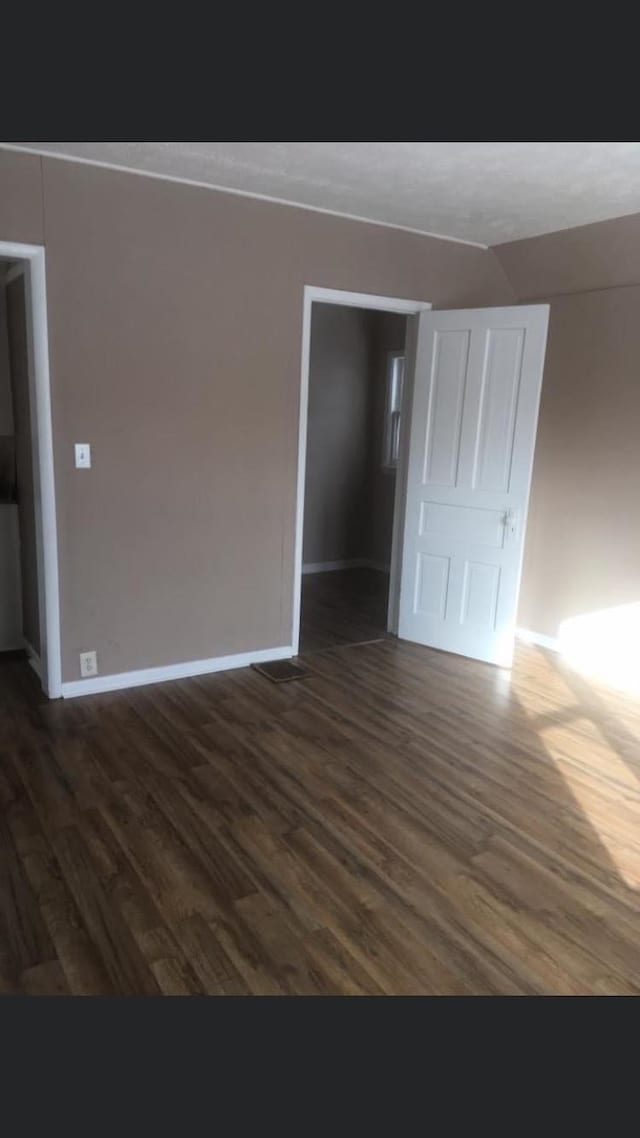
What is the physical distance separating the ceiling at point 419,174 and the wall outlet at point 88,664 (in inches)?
90.0

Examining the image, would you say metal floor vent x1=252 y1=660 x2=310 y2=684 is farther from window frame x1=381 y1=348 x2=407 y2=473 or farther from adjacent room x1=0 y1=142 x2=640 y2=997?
window frame x1=381 y1=348 x2=407 y2=473

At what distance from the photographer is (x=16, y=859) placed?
7.73 ft

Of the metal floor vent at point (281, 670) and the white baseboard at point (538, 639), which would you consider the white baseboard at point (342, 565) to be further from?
the metal floor vent at point (281, 670)

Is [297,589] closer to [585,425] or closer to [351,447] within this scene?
[585,425]

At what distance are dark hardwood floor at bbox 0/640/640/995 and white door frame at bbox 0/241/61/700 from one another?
1.09 ft

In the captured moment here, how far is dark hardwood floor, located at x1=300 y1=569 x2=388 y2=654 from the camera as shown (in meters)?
4.75

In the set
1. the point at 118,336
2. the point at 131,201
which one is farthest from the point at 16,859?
the point at 131,201

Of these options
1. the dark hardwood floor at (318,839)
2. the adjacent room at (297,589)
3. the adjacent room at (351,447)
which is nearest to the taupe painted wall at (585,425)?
the adjacent room at (297,589)

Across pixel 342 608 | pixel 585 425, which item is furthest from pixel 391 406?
pixel 585 425

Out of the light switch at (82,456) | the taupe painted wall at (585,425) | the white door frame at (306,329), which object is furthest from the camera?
the taupe painted wall at (585,425)

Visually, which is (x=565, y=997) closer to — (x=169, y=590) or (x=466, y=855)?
(x=466, y=855)

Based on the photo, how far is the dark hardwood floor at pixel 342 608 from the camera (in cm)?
475

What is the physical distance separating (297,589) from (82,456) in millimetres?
1482

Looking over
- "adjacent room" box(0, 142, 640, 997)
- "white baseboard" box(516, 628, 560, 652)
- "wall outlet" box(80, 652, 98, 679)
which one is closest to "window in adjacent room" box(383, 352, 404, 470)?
"adjacent room" box(0, 142, 640, 997)
